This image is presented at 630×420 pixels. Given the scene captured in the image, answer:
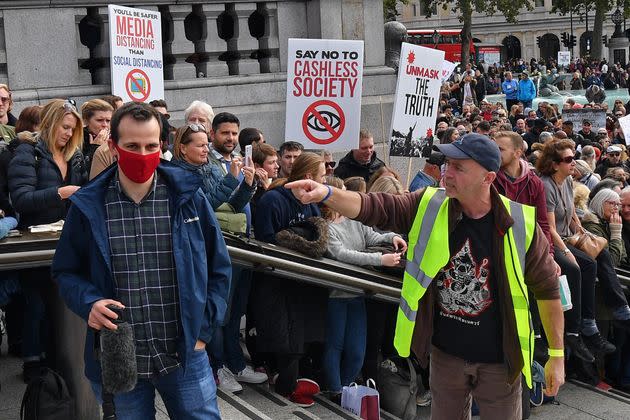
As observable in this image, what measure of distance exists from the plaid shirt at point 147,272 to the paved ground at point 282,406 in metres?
1.71

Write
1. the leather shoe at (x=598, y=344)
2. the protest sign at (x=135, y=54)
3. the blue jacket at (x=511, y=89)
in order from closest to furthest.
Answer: the leather shoe at (x=598, y=344)
the protest sign at (x=135, y=54)
the blue jacket at (x=511, y=89)

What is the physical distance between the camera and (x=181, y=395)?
166 inches

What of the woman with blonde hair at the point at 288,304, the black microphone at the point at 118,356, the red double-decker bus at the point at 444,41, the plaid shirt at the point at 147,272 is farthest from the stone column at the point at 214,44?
the red double-decker bus at the point at 444,41

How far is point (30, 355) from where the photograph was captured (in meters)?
6.27

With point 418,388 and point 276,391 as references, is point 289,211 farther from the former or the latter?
point 418,388

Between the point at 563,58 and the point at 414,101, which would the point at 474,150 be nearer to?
the point at 414,101

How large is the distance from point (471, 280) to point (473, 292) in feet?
0.18

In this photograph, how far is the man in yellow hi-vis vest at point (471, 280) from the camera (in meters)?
4.81

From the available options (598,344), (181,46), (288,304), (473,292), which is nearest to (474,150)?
(473,292)

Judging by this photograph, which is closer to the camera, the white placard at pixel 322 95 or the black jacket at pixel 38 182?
the black jacket at pixel 38 182

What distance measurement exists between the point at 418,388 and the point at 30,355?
9.67ft

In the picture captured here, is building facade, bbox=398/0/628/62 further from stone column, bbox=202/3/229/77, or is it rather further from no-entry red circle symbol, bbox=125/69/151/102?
no-entry red circle symbol, bbox=125/69/151/102

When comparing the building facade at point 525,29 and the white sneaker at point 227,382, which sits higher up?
the building facade at point 525,29

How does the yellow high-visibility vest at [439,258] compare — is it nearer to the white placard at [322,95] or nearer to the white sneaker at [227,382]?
the white sneaker at [227,382]
